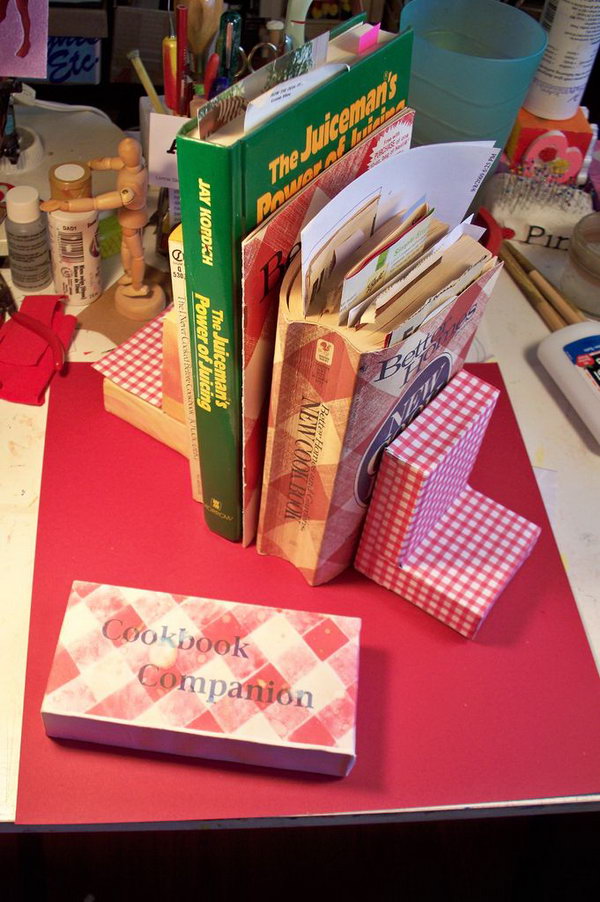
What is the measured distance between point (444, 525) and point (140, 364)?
341 millimetres

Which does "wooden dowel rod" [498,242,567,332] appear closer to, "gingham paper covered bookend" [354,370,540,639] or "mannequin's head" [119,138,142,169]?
"gingham paper covered bookend" [354,370,540,639]

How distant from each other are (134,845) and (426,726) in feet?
1.81

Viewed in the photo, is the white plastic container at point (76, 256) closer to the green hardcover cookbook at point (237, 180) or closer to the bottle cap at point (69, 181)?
the bottle cap at point (69, 181)

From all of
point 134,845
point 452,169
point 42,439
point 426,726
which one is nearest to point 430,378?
point 452,169

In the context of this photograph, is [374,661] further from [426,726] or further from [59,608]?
[59,608]

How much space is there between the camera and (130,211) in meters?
0.93

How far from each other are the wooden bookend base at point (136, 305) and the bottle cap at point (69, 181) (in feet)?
0.38

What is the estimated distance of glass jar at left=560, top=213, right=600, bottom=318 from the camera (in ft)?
3.49

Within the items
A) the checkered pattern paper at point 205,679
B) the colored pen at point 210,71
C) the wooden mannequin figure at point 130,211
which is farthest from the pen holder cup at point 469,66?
the checkered pattern paper at point 205,679

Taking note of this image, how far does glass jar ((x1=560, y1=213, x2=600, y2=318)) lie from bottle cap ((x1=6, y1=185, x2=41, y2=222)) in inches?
23.9

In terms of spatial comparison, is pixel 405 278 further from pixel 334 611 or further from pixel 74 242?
pixel 74 242

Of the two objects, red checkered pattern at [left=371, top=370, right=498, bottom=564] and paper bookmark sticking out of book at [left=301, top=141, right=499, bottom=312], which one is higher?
paper bookmark sticking out of book at [left=301, top=141, right=499, bottom=312]

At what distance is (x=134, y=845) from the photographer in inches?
44.4

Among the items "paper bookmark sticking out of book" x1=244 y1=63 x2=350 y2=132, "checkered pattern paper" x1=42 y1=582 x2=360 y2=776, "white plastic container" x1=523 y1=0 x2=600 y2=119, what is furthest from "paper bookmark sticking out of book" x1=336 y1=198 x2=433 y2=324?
"white plastic container" x1=523 y1=0 x2=600 y2=119
